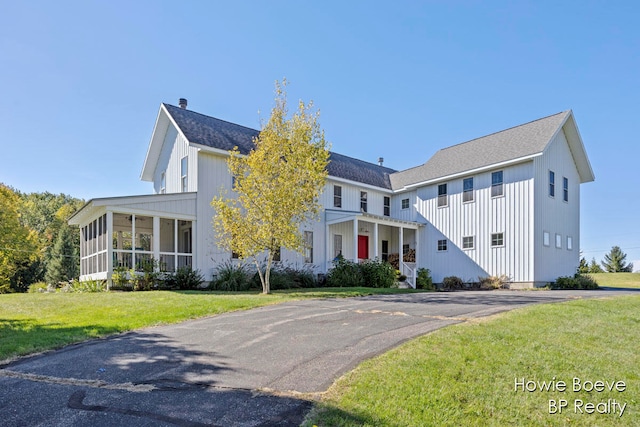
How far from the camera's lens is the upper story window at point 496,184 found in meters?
19.2

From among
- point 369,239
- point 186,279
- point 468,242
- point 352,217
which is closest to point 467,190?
point 468,242

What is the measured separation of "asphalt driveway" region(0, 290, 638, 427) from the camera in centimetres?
358

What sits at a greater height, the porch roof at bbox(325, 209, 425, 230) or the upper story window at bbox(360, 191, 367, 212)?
the upper story window at bbox(360, 191, 367, 212)

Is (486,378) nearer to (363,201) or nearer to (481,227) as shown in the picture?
(481,227)

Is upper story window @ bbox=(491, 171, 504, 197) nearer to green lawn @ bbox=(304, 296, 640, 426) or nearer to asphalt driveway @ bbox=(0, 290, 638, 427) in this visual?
asphalt driveway @ bbox=(0, 290, 638, 427)

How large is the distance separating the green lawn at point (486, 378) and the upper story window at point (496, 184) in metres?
13.3

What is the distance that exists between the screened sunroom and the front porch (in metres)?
7.44

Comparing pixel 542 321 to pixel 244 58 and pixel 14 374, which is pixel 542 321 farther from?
pixel 244 58

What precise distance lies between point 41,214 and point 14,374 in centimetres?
5184

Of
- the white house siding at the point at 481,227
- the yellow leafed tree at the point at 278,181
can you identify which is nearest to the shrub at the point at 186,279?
the yellow leafed tree at the point at 278,181

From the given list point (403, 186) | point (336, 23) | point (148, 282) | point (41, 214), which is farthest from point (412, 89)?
point (41, 214)

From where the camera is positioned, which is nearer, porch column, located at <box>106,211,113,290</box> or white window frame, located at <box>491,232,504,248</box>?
porch column, located at <box>106,211,113,290</box>

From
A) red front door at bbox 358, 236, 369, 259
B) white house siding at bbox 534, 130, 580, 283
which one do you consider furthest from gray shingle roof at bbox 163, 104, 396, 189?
white house siding at bbox 534, 130, 580, 283

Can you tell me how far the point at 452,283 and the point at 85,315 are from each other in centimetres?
1668
